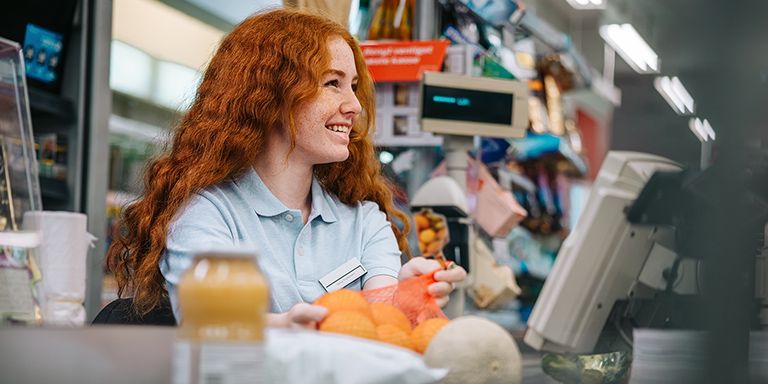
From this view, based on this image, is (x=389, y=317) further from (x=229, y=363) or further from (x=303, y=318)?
(x=229, y=363)

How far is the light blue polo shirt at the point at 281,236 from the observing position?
6.88 ft

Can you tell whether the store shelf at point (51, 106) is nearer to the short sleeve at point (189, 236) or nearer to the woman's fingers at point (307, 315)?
the short sleeve at point (189, 236)

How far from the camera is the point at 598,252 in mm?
1563

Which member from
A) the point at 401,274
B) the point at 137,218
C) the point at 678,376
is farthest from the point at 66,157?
the point at 678,376

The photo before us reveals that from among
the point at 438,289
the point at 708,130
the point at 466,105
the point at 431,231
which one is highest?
the point at 466,105

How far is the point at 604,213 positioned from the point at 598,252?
6cm

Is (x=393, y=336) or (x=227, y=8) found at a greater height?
(x=227, y=8)

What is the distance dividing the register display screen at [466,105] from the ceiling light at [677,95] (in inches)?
103

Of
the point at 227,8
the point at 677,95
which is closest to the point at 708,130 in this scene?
the point at 677,95

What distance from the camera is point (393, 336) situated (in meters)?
1.33

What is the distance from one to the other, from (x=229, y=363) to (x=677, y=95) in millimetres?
432

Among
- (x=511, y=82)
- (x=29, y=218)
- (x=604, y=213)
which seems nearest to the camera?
(x=604, y=213)

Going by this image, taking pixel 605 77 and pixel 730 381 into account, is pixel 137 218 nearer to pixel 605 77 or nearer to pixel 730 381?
pixel 730 381

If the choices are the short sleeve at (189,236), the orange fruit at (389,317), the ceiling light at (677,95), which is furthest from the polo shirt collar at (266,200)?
the ceiling light at (677,95)
